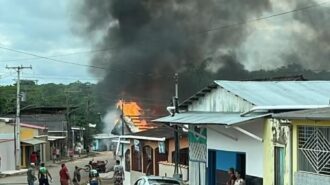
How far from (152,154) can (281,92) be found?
12174 mm

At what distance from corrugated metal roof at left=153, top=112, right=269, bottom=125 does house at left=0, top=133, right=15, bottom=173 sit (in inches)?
1117

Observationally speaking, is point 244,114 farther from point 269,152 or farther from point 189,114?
point 189,114

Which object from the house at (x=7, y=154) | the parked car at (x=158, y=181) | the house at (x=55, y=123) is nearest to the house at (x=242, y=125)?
the parked car at (x=158, y=181)

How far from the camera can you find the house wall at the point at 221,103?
61.6 ft

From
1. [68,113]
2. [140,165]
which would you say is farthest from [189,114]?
Answer: [68,113]

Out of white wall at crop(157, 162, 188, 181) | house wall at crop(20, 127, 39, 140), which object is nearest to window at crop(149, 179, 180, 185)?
white wall at crop(157, 162, 188, 181)

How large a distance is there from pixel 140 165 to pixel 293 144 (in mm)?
17684

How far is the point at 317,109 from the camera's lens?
14.2 metres

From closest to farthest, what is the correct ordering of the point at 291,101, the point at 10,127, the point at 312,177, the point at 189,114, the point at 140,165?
1. the point at 312,177
2. the point at 291,101
3. the point at 189,114
4. the point at 140,165
5. the point at 10,127

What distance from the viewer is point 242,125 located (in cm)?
1730

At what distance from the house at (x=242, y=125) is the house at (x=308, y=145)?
0.49 meters

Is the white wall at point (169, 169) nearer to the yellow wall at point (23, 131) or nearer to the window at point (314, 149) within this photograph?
the window at point (314, 149)

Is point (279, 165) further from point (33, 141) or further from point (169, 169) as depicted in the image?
point (33, 141)

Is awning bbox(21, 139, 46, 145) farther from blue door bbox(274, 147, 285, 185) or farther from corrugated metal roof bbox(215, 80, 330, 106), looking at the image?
blue door bbox(274, 147, 285, 185)
